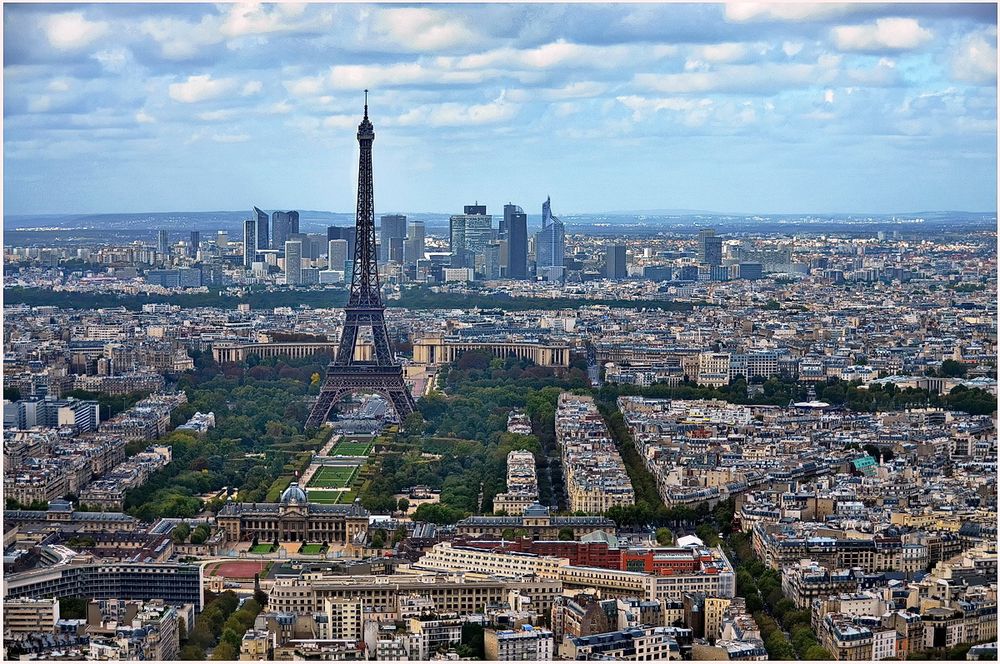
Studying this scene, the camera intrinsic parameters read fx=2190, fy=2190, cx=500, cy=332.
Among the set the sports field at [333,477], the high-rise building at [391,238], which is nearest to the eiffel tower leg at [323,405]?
the sports field at [333,477]

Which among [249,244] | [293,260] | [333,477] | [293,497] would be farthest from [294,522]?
[249,244]

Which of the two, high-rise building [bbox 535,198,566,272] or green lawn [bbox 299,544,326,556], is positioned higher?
high-rise building [bbox 535,198,566,272]

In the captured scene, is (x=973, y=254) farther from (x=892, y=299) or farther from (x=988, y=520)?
(x=988, y=520)

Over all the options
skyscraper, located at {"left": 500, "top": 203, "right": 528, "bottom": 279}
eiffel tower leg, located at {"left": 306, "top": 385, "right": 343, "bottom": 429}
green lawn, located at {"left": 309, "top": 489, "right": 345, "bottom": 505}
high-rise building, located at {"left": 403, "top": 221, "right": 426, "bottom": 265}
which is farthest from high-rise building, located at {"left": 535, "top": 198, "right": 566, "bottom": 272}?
green lawn, located at {"left": 309, "top": 489, "right": 345, "bottom": 505}

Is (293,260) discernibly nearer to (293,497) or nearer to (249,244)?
(249,244)

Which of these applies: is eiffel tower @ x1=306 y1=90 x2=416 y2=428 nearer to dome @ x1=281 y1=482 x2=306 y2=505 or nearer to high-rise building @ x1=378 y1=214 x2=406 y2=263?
dome @ x1=281 y1=482 x2=306 y2=505

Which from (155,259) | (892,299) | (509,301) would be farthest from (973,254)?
(155,259)
